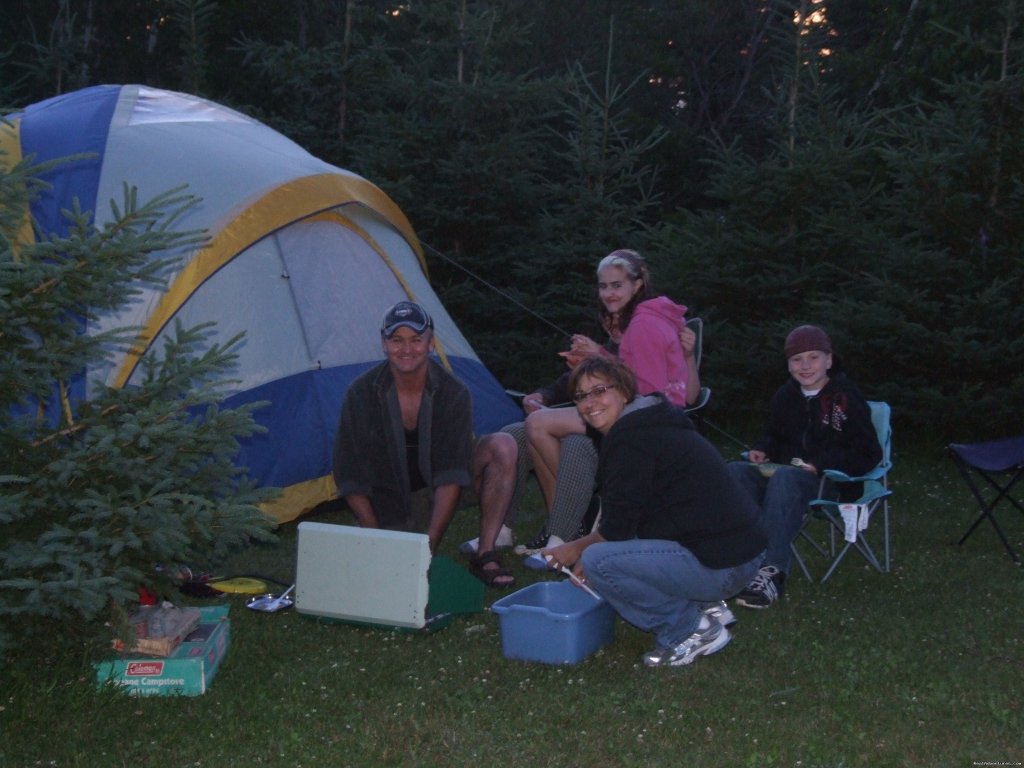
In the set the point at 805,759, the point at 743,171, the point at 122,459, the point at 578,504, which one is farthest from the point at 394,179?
the point at 805,759

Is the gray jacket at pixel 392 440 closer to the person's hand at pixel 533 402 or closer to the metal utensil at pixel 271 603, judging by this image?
the metal utensil at pixel 271 603

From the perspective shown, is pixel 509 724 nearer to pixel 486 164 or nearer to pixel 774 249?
pixel 774 249

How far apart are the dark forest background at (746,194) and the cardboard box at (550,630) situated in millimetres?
4245

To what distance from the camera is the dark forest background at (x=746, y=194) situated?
7500 mm

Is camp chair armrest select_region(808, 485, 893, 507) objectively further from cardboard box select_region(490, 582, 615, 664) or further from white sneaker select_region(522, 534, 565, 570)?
cardboard box select_region(490, 582, 615, 664)

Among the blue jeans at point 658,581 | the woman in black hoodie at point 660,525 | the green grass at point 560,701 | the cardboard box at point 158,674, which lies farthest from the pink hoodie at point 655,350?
the cardboard box at point 158,674

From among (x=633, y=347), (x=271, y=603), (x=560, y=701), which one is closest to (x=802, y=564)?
(x=633, y=347)

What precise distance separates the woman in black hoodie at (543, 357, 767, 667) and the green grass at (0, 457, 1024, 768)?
194 mm

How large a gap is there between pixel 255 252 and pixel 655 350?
2.10 m

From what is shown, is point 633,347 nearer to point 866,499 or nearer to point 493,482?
point 493,482

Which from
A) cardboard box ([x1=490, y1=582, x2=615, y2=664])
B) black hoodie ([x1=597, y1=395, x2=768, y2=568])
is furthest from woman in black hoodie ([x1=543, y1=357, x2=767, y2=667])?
cardboard box ([x1=490, y1=582, x2=615, y2=664])

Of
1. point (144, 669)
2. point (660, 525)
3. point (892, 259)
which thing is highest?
point (892, 259)

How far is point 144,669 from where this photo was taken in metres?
3.53

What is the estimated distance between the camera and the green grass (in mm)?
3117
